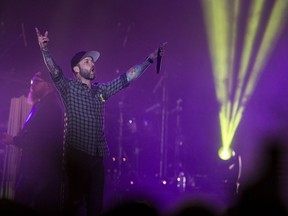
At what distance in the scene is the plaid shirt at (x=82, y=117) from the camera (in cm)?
423

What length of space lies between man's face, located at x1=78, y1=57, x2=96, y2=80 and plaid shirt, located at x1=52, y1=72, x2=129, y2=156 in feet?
0.39

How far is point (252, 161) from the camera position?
9383 millimetres

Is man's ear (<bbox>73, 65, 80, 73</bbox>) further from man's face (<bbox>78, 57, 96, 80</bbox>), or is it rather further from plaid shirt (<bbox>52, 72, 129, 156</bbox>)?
plaid shirt (<bbox>52, 72, 129, 156</bbox>)

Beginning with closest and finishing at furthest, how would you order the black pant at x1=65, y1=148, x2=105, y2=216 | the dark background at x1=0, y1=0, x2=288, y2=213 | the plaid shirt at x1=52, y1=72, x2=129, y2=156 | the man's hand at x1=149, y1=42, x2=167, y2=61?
the black pant at x1=65, y1=148, x2=105, y2=216, the plaid shirt at x1=52, y1=72, x2=129, y2=156, the man's hand at x1=149, y1=42, x2=167, y2=61, the dark background at x1=0, y1=0, x2=288, y2=213

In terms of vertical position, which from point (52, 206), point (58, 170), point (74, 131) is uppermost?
point (74, 131)

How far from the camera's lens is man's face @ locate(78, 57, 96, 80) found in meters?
4.54

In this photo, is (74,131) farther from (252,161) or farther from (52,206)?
(252,161)

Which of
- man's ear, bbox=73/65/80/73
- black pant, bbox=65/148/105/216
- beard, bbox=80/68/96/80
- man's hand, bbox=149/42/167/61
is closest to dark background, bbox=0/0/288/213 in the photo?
man's ear, bbox=73/65/80/73

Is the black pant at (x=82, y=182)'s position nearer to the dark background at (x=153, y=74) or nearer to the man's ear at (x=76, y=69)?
the man's ear at (x=76, y=69)

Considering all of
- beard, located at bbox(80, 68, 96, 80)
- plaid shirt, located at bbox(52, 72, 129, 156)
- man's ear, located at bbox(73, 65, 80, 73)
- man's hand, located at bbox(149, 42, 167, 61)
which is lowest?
plaid shirt, located at bbox(52, 72, 129, 156)


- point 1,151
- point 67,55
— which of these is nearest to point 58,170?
point 1,151

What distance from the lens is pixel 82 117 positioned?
432 centimetres

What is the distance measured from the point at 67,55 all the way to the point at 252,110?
475 centimetres

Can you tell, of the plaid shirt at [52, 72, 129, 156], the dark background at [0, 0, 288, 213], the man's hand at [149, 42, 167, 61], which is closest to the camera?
the plaid shirt at [52, 72, 129, 156]
